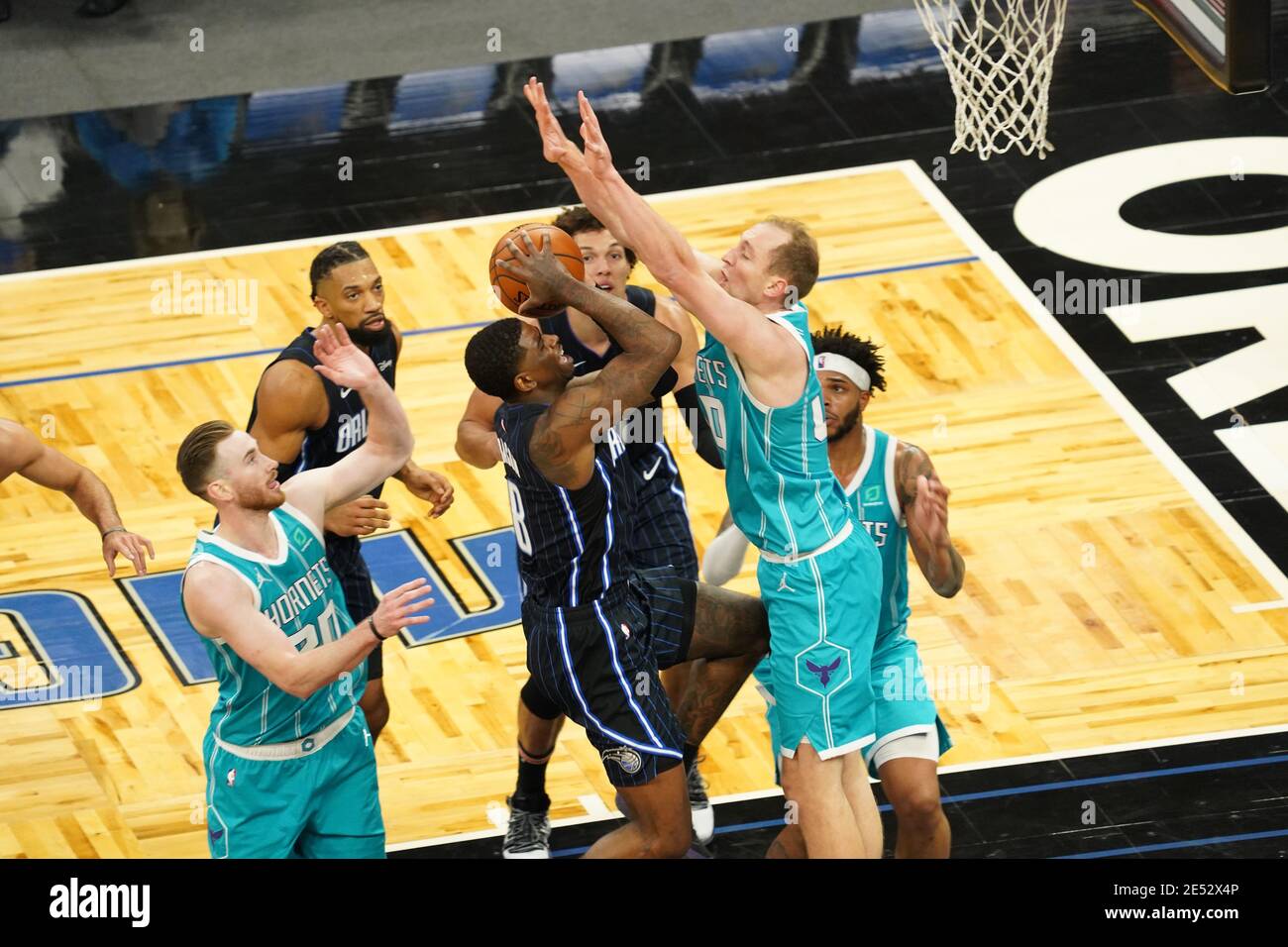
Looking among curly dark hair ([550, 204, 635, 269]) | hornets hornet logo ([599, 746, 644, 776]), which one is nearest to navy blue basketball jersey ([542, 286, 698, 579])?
curly dark hair ([550, 204, 635, 269])

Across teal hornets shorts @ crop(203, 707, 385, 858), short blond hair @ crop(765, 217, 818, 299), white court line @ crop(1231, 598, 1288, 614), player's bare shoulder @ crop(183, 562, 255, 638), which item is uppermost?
short blond hair @ crop(765, 217, 818, 299)

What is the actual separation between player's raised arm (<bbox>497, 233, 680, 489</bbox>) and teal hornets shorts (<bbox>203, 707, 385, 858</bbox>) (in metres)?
1.22

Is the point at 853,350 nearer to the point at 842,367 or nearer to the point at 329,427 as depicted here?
the point at 842,367

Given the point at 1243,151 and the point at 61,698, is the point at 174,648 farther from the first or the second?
the point at 1243,151

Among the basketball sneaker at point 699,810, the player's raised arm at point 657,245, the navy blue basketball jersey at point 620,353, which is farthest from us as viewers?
the basketball sneaker at point 699,810

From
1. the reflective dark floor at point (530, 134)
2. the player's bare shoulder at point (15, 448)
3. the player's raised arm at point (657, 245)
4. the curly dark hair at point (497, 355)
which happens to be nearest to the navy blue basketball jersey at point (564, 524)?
the curly dark hair at point (497, 355)

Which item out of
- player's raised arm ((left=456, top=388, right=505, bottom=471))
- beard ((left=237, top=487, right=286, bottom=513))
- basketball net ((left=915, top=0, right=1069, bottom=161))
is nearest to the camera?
beard ((left=237, top=487, right=286, bottom=513))

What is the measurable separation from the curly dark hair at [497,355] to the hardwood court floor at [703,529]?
7.61 ft

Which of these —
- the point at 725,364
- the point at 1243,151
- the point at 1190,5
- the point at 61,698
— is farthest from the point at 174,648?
the point at 1243,151

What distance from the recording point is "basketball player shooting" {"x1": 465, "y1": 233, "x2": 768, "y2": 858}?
676cm

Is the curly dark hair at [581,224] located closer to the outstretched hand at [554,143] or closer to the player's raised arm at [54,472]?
the outstretched hand at [554,143]

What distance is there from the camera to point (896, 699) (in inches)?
285

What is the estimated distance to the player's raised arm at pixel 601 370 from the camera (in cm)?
646

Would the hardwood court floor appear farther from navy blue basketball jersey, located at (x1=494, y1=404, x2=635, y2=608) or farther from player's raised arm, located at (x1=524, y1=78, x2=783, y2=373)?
player's raised arm, located at (x1=524, y1=78, x2=783, y2=373)
